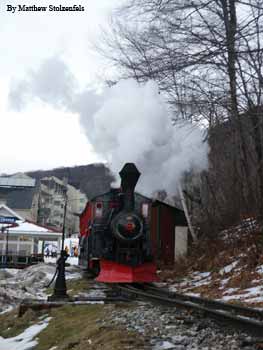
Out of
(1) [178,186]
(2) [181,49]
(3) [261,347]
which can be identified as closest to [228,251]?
(1) [178,186]

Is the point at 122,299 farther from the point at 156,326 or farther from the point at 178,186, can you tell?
the point at 178,186

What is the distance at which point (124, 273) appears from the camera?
14547mm

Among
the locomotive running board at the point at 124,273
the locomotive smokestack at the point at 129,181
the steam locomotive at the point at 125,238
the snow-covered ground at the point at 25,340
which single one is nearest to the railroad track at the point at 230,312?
the snow-covered ground at the point at 25,340

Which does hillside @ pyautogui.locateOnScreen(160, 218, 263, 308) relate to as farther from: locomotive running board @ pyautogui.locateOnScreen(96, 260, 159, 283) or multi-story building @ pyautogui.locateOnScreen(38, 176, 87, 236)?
multi-story building @ pyautogui.locateOnScreen(38, 176, 87, 236)

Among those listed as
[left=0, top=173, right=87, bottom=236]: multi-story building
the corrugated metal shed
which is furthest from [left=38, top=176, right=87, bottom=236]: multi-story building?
the corrugated metal shed

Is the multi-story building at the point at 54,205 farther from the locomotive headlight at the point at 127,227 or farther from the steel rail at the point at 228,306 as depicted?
the steel rail at the point at 228,306

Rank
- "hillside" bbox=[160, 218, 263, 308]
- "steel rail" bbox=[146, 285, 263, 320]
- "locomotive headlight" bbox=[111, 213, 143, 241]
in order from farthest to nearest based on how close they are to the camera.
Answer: "locomotive headlight" bbox=[111, 213, 143, 241] → "hillside" bbox=[160, 218, 263, 308] → "steel rail" bbox=[146, 285, 263, 320]

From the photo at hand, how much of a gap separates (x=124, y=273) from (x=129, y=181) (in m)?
2.71

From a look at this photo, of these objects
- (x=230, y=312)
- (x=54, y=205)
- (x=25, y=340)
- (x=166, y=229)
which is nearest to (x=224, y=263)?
(x=166, y=229)

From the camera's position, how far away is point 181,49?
462 inches

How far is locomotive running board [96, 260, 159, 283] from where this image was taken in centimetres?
1439

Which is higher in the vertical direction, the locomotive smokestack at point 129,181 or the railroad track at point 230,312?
the locomotive smokestack at point 129,181

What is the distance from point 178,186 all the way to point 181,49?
331 inches

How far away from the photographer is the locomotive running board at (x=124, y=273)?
14.4 m
